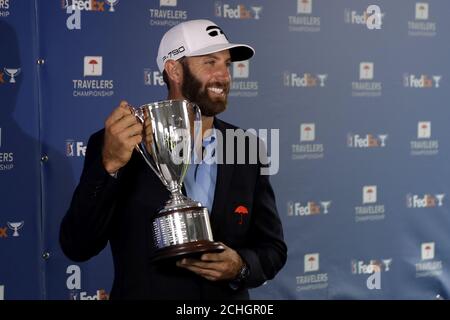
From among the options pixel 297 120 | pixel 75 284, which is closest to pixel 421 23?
pixel 297 120

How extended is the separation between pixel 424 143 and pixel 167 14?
1625 millimetres

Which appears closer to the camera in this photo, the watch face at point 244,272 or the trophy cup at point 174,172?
the trophy cup at point 174,172

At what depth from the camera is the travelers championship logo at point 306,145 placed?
3.33 m

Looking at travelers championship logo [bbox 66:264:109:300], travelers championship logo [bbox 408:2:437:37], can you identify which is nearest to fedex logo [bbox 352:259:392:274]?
travelers championship logo [bbox 408:2:437:37]

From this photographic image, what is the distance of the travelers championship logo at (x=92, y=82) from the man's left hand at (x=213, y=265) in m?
1.51

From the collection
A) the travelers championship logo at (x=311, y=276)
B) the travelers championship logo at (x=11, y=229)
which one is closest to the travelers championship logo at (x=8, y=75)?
the travelers championship logo at (x=11, y=229)

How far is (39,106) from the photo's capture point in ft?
9.07

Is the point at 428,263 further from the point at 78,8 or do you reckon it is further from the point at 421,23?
the point at 78,8

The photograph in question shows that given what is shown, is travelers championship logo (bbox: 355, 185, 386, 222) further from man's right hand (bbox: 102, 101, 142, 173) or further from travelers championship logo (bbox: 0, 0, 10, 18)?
man's right hand (bbox: 102, 101, 142, 173)

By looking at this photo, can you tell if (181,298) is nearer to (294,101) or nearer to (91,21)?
(91,21)

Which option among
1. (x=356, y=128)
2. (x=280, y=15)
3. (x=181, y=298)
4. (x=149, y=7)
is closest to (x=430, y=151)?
(x=356, y=128)

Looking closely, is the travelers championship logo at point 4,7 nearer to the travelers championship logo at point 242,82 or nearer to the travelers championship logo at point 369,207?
the travelers championship logo at point 242,82

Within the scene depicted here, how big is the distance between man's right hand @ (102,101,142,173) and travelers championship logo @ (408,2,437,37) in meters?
2.49
